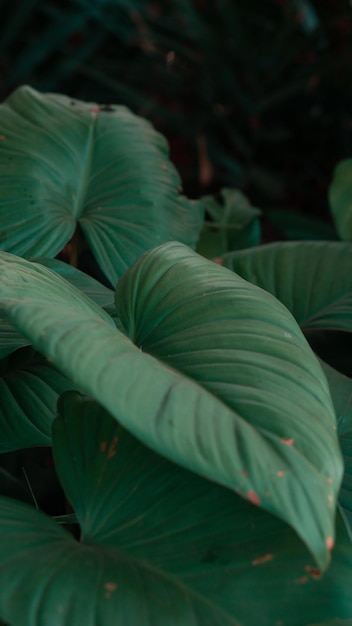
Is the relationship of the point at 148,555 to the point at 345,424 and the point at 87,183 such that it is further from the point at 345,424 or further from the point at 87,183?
the point at 87,183

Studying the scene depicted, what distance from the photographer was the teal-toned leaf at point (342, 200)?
1.28m

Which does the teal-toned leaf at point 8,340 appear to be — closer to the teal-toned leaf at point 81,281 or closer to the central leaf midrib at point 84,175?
the teal-toned leaf at point 81,281

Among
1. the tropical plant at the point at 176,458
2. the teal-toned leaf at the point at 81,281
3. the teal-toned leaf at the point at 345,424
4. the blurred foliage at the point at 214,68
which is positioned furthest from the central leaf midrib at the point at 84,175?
the blurred foliage at the point at 214,68

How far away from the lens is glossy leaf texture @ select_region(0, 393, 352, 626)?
0.49 m

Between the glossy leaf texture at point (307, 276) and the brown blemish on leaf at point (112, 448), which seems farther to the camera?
the glossy leaf texture at point (307, 276)

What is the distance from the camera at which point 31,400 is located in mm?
773

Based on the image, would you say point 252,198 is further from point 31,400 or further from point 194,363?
point 194,363

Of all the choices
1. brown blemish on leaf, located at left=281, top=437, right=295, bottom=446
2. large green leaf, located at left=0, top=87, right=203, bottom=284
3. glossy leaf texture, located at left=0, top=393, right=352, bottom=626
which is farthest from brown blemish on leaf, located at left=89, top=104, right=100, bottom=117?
brown blemish on leaf, located at left=281, top=437, right=295, bottom=446

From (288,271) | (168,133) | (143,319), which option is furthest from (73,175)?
(168,133)

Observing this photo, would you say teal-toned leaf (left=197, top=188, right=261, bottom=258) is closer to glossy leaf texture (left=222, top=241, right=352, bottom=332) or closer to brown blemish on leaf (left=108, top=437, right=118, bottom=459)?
glossy leaf texture (left=222, top=241, right=352, bottom=332)

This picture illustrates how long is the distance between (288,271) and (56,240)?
0.31 metres

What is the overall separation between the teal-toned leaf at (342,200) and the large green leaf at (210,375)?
0.67 meters

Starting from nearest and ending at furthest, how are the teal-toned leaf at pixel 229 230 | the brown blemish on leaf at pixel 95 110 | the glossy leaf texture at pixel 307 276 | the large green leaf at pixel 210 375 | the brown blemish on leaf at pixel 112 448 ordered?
the large green leaf at pixel 210 375
the brown blemish on leaf at pixel 112 448
the glossy leaf texture at pixel 307 276
the brown blemish on leaf at pixel 95 110
the teal-toned leaf at pixel 229 230

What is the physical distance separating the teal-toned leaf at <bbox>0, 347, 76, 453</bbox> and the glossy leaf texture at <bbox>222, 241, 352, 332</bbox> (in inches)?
11.8
